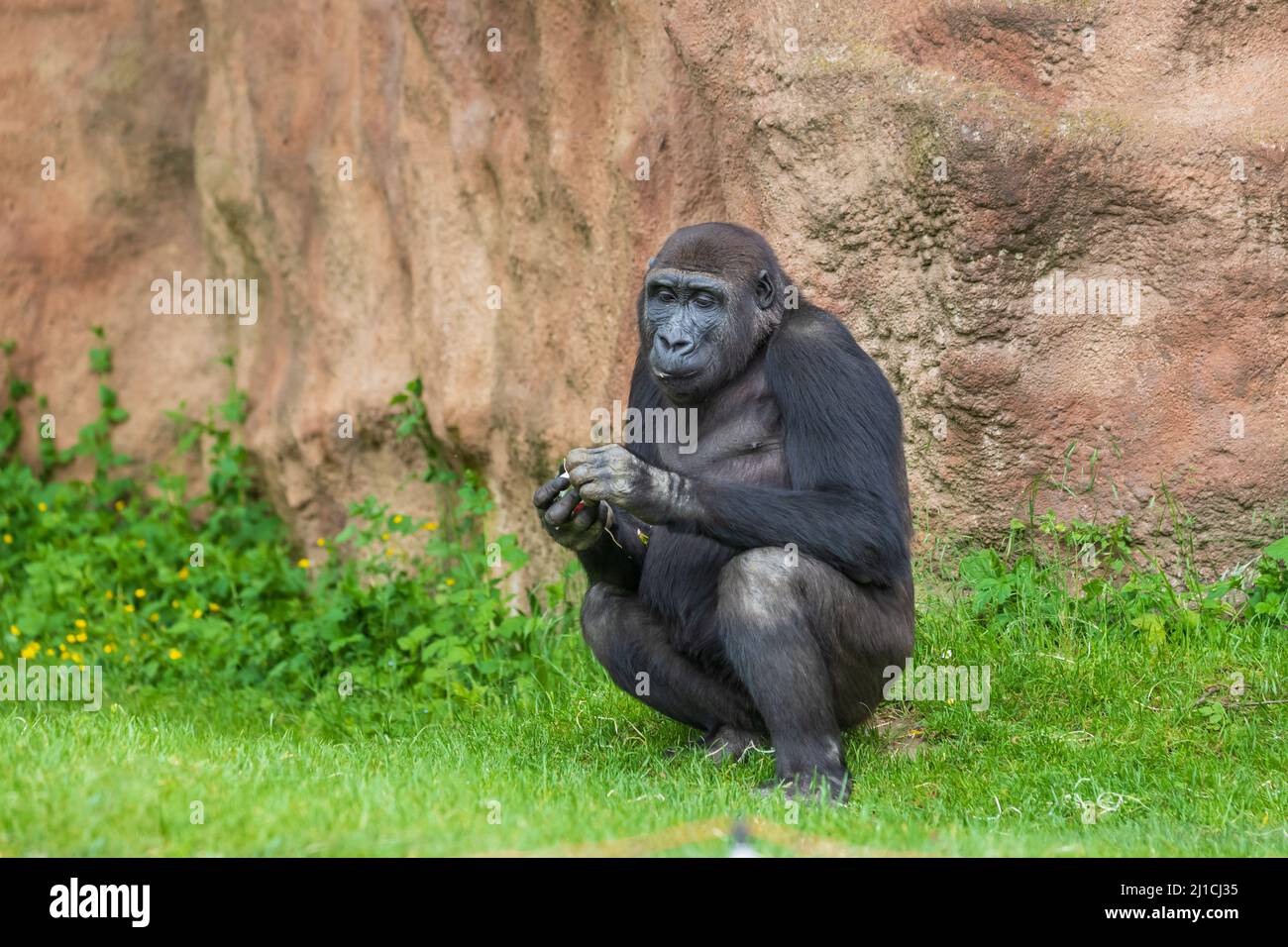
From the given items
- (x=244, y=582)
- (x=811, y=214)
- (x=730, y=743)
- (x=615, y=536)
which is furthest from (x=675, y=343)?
(x=244, y=582)

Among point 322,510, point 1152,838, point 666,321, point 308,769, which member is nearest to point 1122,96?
point 666,321

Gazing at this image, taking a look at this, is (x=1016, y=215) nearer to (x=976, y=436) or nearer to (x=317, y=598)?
(x=976, y=436)

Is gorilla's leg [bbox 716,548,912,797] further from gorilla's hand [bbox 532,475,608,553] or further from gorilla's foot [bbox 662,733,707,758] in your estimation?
gorilla's foot [bbox 662,733,707,758]

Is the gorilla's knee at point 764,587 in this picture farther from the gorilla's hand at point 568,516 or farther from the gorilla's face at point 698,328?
the gorilla's face at point 698,328

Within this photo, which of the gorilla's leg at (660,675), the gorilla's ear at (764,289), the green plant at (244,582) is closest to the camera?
the gorilla's ear at (764,289)

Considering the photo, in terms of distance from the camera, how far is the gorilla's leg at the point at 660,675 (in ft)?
19.4

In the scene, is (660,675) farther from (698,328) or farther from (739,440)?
(698,328)

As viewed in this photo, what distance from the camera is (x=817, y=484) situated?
5422mm

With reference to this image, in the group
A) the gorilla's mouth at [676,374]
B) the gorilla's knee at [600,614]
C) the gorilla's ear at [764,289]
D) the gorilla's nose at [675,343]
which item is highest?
the gorilla's ear at [764,289]

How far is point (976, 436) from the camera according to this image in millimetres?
7098

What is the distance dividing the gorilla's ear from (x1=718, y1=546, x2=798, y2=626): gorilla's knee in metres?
0.94

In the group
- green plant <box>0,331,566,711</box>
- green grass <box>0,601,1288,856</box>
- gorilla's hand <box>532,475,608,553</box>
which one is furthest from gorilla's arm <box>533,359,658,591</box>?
green plant <box>0,331,566,711</box>

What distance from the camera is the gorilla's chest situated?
577 centimetres

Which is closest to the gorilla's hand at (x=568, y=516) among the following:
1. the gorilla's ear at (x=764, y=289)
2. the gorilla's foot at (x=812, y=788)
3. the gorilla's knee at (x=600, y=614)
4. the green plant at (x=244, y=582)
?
the gorilla's knee at (x=600, y=614)
